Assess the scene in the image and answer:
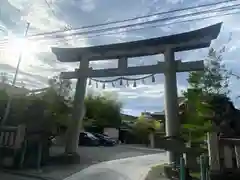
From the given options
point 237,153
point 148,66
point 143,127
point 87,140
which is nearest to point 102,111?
point 143,127

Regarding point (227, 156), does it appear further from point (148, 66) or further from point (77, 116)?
point (77, 116)

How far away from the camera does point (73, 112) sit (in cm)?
951

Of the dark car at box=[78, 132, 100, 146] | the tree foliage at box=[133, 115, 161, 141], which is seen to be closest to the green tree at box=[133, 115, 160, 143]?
the tree foliage at box=[133, 115, 161, 141]

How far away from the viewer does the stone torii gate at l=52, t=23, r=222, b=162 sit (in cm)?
759

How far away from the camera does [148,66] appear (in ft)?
28.5

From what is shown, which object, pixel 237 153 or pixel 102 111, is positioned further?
pixel 102 111

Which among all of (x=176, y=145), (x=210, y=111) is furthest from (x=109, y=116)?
(x=176, y=145)

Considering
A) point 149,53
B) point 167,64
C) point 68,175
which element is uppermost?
point 149,53

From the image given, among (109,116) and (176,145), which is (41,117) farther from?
(109,116)

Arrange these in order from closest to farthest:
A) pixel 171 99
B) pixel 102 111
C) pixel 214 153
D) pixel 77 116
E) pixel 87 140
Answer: pixel 214 153 < pixel 171 99 < pixel 77 116 < pixel 87 140 < pixel 102 111

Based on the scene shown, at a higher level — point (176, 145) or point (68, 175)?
point (176, 145)

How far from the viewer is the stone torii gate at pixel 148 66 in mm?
7590

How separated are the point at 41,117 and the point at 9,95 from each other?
2135 mm

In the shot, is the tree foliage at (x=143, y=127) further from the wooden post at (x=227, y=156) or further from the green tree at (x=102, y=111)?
the wooden post at (x=227, y=156)
